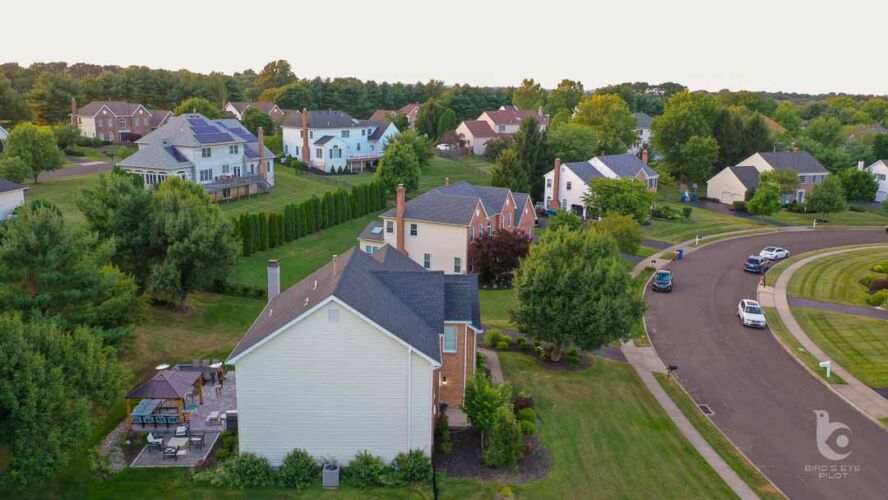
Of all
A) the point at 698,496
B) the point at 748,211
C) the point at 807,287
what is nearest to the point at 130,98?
the point at 748,211

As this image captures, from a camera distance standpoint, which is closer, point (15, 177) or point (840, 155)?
point (15, 177)

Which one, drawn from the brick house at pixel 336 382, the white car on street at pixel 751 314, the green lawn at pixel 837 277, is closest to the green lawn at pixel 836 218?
the green lawn at pixel 837 277

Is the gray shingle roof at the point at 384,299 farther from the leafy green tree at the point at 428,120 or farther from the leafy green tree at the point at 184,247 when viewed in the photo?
the leafy green tree at the point at 428,120

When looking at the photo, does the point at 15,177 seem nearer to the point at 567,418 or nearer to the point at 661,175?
the point at 567,418

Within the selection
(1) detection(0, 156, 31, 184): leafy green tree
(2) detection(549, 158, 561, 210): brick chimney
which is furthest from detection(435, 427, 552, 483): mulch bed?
(1) detection(0, 156, 31, 184): leafy green tree

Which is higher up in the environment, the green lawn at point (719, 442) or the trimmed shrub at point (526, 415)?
the trimmed shrub at point (526, 415)

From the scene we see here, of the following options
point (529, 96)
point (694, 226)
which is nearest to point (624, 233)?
point (694, 226)

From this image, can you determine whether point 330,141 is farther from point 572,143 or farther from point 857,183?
point 857,183

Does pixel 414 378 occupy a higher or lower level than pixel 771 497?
higher
